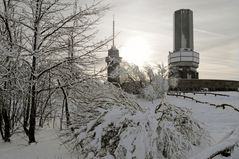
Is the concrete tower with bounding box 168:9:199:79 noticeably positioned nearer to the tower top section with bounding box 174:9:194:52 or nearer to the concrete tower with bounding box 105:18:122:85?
the tower top section with bounding box 174:9:194:52

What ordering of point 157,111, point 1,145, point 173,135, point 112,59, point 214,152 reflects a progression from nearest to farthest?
point 214,152
point 173,135
point 157,111
point 1,145
point 112,59

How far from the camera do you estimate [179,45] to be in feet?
334

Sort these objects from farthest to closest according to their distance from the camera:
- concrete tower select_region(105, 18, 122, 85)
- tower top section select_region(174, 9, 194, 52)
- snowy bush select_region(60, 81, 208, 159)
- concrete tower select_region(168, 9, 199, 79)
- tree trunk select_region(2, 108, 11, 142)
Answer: concrete tower select_region(168, 9, 199, 79) → tower top section select_region(174, 9, 194, 52) → concrete tower select_region(105, 18, 122, 85) → tree trunk select_region(2, 108, 11, 142) → snowy bush select_region(60, 81, 208, 159)

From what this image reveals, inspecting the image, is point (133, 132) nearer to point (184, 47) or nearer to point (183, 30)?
point (183, 30)

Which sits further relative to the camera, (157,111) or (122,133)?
(157,111)

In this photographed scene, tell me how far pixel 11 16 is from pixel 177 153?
9.00 metres

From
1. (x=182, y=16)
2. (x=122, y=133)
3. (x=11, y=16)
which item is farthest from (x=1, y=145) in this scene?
(x=182, y=16)

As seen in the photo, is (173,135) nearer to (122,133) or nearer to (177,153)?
(177,153)

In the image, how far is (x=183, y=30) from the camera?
3944 inches

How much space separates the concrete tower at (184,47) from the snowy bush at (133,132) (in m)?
89.2

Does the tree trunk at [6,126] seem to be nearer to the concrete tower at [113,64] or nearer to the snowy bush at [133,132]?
the concrete tower at [113,64]

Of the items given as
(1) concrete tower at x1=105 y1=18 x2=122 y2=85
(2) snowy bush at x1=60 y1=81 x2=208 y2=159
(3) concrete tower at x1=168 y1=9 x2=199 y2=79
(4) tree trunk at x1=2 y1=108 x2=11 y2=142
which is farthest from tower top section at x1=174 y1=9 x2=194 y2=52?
(2) snowy bush at x1=60 y1=81 x2=208 y2=159

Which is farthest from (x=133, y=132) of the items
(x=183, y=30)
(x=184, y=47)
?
(x=184, y=47)

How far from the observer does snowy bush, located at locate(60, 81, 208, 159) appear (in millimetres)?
8516
